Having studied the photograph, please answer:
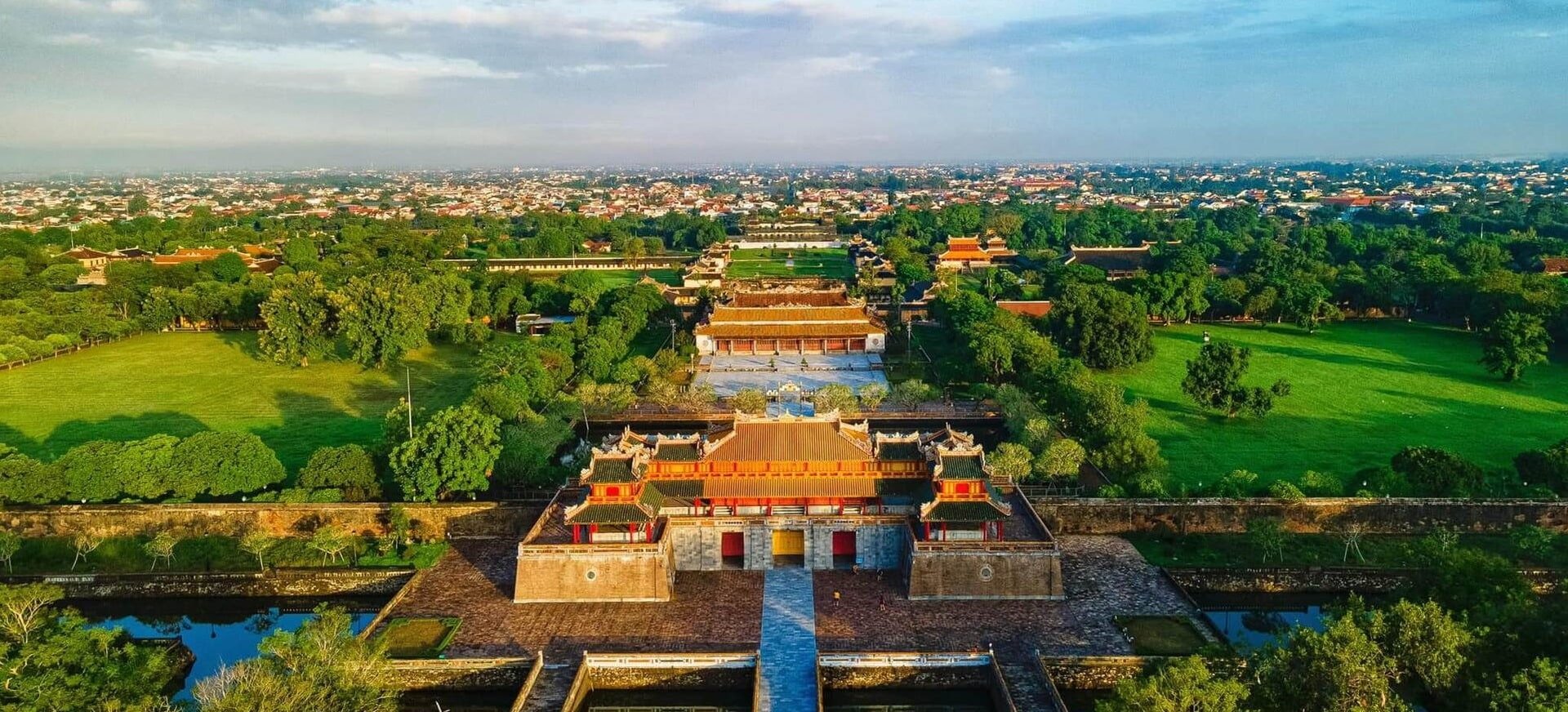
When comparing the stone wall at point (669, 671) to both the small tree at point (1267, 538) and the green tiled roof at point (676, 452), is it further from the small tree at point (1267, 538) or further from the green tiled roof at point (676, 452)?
the small tree at point (1267, 538)

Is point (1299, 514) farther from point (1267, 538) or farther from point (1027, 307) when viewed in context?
point (1027, 307)

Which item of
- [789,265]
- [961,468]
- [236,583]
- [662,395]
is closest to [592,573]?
[961,468]

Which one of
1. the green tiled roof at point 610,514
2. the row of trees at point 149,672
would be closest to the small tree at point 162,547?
the row of trees at point 149,672

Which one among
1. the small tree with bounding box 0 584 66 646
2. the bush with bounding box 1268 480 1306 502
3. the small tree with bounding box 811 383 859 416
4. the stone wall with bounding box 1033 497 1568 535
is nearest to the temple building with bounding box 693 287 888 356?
the small tree with bounding box 811 383 859 416

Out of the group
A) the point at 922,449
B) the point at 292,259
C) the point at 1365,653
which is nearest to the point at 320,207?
the point at 292,259

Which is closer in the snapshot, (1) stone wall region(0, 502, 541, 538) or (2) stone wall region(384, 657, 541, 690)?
(2) stone wall region(384, 657, 541, 690)

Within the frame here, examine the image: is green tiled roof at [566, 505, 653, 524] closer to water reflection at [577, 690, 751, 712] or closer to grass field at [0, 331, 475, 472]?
water reflection at [577, 690, 751, 712]
